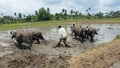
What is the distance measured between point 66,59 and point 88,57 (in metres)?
1.41

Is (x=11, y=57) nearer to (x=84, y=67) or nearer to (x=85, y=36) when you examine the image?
(x=84, y=67)

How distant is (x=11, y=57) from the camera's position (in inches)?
718

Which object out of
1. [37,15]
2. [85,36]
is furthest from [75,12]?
[85,36]

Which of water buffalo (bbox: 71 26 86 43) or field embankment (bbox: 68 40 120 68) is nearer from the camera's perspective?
field embankment (bbox: 68 40 120 68)

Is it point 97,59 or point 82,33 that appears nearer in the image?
point 97,59

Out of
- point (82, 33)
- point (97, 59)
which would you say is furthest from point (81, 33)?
point (97, 59)

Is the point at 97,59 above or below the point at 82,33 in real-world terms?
below

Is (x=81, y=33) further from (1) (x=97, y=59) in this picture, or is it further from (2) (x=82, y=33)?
(1) (x=97, y=59)

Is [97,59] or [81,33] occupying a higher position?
[81,33]

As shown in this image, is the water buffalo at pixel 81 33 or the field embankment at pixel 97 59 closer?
the field embankment at pixel 97 59

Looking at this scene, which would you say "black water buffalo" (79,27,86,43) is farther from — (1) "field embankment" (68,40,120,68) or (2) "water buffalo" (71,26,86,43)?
(1) "field embankment" (68,40,120,68)

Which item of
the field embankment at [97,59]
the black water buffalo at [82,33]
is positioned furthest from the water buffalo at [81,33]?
the field embankment at [97,59]

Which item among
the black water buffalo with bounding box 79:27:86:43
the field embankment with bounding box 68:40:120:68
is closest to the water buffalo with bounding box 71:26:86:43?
the black water buffalo with bounding box 79:27:86:43

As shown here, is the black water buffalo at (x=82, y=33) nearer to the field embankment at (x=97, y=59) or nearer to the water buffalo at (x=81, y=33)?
the water buffalo at (x=81, y=33)
